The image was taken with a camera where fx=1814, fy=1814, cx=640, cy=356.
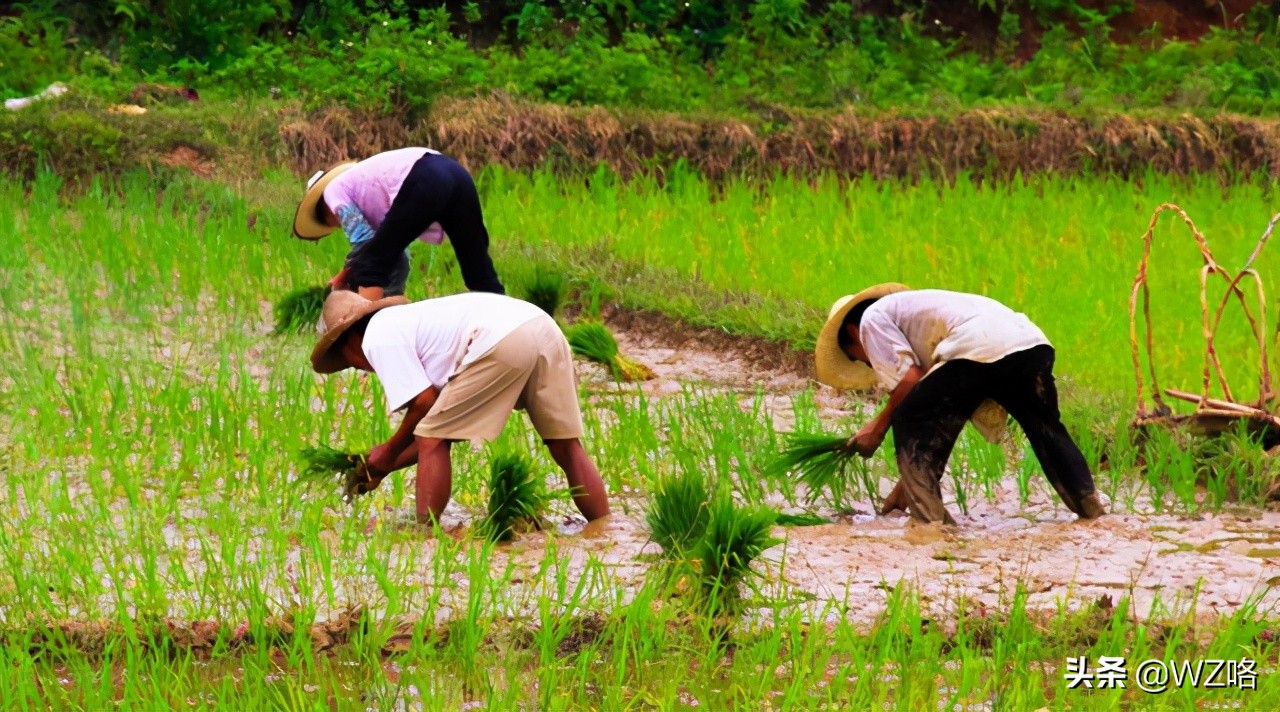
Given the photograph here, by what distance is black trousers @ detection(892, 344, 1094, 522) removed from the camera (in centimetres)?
438

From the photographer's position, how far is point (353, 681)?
11.0 ft

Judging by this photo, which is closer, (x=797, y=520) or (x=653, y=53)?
(x=797, y=520)

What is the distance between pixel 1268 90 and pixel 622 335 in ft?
19.3

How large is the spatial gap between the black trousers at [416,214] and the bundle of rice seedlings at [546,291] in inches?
35.2

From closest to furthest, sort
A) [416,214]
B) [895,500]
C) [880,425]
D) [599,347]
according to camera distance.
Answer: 1. [880,425]
2. [895,500]
3. [416,214]
4. [599,347]

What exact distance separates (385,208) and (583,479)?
159 cm

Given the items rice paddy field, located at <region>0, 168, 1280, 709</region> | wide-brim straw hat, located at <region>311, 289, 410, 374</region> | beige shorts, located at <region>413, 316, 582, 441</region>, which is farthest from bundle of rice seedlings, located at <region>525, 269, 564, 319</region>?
beige shorts, located at <region>413, 316, 582, 441</region>

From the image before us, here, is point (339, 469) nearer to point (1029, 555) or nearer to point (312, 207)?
point (312, 207)

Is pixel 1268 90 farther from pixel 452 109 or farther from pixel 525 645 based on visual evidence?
pixel 525 645

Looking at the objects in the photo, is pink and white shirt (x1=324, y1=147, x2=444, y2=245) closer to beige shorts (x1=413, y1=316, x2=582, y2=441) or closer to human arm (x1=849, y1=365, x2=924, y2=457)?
beige shorts (x1=413, y1=316, x2=582, y2=441)

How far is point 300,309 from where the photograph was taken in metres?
6.02

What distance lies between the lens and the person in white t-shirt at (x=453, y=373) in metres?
4.23

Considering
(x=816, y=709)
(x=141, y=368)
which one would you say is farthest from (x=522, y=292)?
(x=816, y=709)

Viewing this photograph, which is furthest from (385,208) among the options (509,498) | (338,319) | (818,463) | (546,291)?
(818,463)
